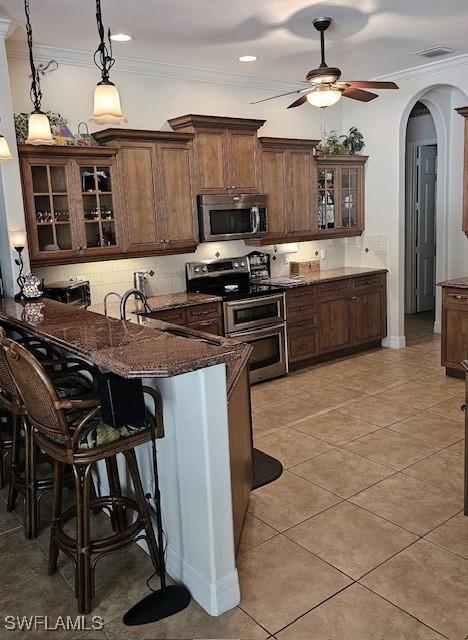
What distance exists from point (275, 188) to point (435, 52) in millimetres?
1923

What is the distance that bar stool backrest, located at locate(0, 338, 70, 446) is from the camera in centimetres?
223

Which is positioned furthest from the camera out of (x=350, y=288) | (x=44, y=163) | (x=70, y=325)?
(x=350, y=288)

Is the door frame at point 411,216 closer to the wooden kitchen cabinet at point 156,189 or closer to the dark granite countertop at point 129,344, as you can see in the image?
the wooden kitchen cabinet at point 156,189

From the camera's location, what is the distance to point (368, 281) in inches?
253

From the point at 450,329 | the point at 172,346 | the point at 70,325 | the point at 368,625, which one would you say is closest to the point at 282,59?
the point at 450,329

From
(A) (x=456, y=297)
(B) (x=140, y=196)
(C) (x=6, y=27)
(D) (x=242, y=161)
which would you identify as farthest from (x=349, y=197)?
(C) (x=6, y=27)

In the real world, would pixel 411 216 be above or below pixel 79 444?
above

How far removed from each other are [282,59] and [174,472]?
13.9 ft

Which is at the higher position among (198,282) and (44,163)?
(44,163)

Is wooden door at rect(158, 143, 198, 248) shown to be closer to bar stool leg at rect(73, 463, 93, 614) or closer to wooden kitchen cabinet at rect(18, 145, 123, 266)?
wooden kitchen cabinet at rect(18, 145, 123, 266)

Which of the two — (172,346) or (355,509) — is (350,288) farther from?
(172,346)

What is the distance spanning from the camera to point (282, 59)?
17.5 ft

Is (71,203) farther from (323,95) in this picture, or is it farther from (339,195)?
(339,195)

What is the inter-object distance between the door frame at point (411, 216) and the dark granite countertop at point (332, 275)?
5.99ft
